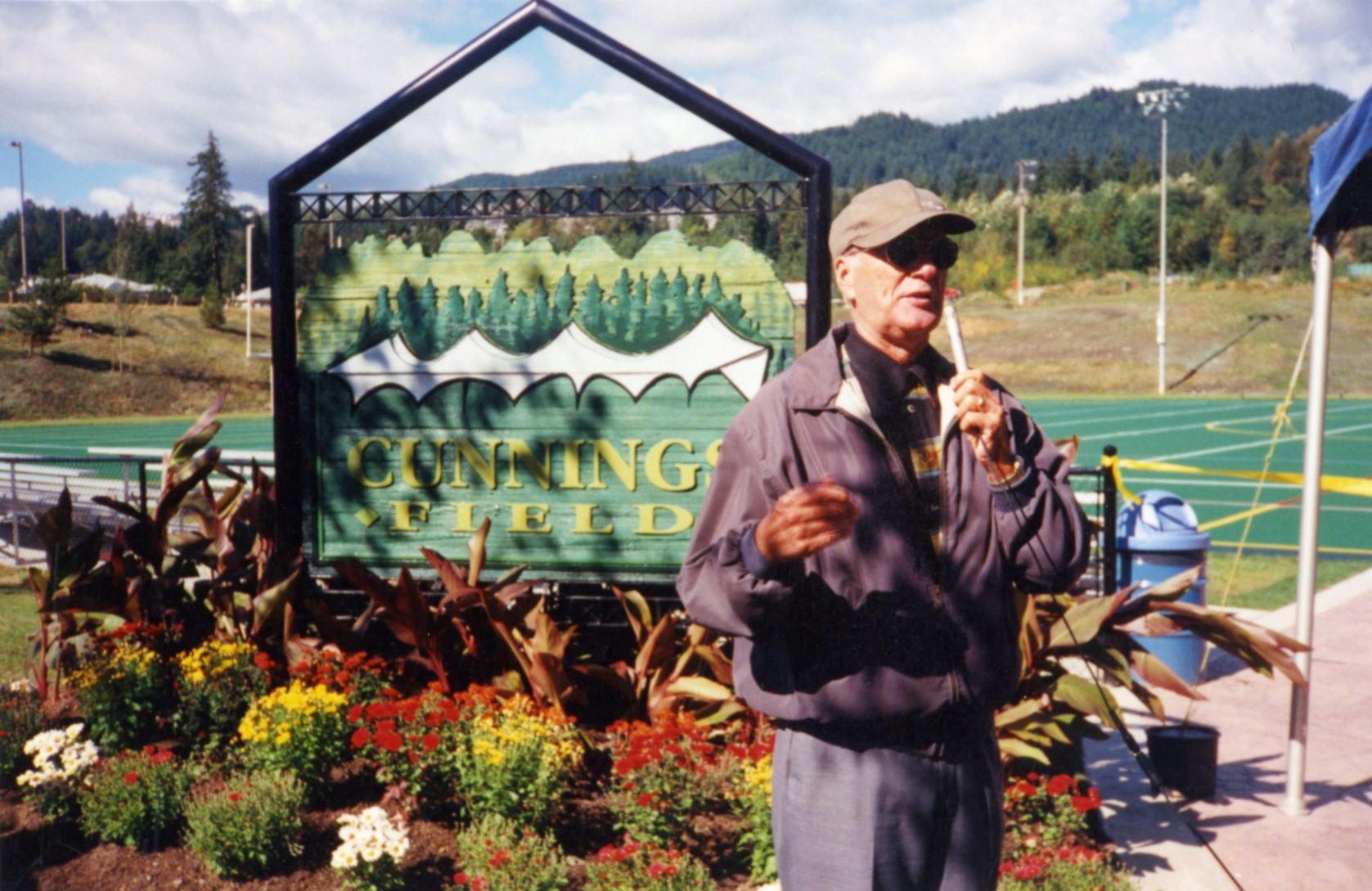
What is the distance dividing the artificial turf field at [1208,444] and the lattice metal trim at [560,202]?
5648 mm

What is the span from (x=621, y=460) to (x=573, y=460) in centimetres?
21

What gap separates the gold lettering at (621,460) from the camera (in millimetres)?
4820

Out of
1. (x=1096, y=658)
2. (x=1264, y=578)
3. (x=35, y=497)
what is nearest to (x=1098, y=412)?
(x=1264, y=578)

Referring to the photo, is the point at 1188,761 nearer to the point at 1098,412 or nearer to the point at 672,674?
the point at 672,674

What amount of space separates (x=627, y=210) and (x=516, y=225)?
0.53 metres

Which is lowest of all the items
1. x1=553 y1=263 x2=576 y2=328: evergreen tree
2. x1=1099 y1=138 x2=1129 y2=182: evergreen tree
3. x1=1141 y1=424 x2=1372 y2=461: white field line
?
x1=1141 y1=424 x2=1372 y2=461: white field line

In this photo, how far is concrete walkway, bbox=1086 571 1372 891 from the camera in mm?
4074

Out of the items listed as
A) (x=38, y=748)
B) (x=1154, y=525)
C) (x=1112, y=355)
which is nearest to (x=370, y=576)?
(x=38, y=748)

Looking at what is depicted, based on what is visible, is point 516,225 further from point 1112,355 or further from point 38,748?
point 1112,355

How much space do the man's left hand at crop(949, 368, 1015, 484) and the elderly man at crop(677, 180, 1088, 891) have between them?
0.06 ft

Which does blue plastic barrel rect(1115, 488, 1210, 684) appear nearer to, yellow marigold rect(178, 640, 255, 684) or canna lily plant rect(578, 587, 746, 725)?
canna lily plant rect(578, 587, 746, 725)

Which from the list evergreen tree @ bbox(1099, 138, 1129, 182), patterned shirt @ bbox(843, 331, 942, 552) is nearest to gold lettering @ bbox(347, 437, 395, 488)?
Result: patterned shirt @ bbox(843, 331, 942, 552)

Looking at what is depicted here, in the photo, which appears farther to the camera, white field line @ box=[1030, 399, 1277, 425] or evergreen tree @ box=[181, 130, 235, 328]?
evergreen tree @ box=[181, 130, 235, 328]

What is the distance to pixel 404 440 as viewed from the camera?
4973mm
